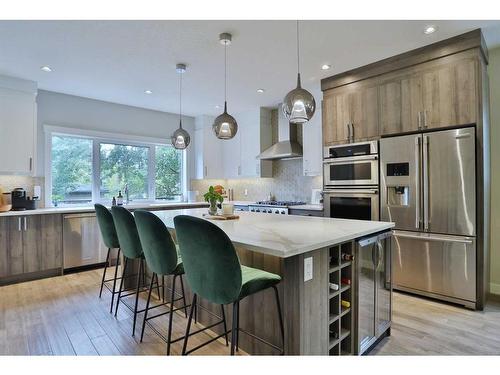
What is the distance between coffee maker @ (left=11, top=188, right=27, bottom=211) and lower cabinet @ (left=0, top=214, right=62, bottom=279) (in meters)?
0.32

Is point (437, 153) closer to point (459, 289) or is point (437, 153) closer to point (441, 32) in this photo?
point (441, 32)

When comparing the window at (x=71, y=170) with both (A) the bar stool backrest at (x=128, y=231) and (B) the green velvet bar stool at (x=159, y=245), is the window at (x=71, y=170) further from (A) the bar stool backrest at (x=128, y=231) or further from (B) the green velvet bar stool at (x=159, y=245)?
(B) the green velvet bar stool at (x=159, y=245)

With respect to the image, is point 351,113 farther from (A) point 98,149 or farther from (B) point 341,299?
(A) point 98,149

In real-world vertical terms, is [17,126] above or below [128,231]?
above

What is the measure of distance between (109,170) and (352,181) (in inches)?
159

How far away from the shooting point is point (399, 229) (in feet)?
10.6

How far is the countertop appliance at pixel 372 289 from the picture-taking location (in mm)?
1948

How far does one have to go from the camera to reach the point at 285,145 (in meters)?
4.92

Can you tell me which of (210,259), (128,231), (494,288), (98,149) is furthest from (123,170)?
(494,288)

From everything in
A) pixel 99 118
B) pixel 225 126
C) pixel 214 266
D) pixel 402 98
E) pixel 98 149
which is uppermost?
pixel 99 118

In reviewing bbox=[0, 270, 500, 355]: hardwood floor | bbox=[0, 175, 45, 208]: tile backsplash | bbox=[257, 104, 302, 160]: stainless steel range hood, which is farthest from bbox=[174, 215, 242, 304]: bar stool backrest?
bbox=[0, 175, 45, 208]: tile backsplash

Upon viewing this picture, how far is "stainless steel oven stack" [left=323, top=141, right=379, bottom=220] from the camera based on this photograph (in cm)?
346
